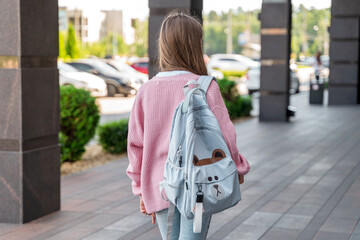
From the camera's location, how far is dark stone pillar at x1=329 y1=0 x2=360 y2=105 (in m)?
18.9

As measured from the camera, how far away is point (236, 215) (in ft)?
19.0

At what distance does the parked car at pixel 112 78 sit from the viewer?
76.8 ft

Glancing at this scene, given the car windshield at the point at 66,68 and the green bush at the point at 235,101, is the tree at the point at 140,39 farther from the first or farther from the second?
the green bush at the point at 235,101

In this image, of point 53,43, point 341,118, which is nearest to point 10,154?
point 53,43

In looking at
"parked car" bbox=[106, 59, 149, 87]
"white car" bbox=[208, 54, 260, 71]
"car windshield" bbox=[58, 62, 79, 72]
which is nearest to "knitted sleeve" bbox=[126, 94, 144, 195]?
"parked car" bbox=[106, 59, 149, 87]

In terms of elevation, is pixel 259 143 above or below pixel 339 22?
below

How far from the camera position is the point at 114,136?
9.62 meters

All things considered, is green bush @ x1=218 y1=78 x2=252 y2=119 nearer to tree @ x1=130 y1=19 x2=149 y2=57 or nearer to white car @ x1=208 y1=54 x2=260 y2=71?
white car @ x1=208 y1=54 x2=260 y2=71

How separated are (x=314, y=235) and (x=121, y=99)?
18.0m

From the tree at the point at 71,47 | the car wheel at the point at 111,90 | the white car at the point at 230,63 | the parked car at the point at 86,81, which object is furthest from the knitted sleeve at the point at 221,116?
the tree at the point at 71,47

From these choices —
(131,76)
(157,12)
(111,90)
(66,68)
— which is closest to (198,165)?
(157,12)

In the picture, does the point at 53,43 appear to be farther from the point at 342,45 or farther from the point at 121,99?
the point at 121,99

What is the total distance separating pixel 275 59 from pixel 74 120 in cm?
688

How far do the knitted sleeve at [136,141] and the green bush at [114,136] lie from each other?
658 centimetres
